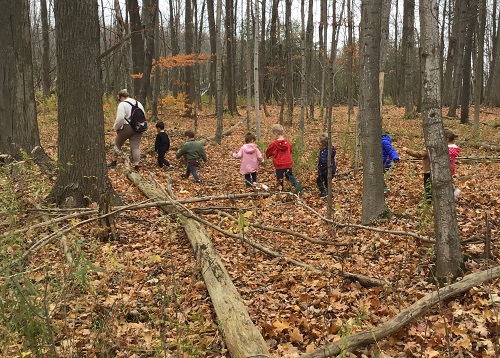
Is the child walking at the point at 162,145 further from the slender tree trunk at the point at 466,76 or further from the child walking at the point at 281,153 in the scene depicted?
the slender tree trunk at the point at 466,76

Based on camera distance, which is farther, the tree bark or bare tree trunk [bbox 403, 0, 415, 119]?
bare tree trunk [bbox 403, 0, 415, 119]

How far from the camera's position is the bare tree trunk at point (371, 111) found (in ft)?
19.0

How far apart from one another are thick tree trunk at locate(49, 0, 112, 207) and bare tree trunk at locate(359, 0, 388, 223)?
162 inches

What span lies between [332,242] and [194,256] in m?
1.96

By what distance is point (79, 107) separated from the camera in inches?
235

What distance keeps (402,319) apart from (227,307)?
1.66 m

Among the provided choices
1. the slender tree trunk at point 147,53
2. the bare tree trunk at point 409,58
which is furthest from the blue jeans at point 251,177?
the bare tree trunk at point 409,58

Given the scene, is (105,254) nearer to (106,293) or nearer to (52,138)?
(106,293)

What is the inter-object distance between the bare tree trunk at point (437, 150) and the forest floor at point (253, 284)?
367 mm

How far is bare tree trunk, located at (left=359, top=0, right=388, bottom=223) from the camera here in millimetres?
5793

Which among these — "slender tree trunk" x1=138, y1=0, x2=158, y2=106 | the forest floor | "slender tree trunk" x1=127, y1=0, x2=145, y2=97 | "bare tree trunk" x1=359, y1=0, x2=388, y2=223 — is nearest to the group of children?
the forest floor

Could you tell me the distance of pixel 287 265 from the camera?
513cm

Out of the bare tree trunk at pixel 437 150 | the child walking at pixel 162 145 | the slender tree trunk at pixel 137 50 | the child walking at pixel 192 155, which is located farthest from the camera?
the slender tree trunk at pixel 137 50

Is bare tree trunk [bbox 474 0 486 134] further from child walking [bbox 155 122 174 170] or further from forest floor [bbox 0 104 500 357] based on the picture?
child walking [bbox 155 122 174 170]
